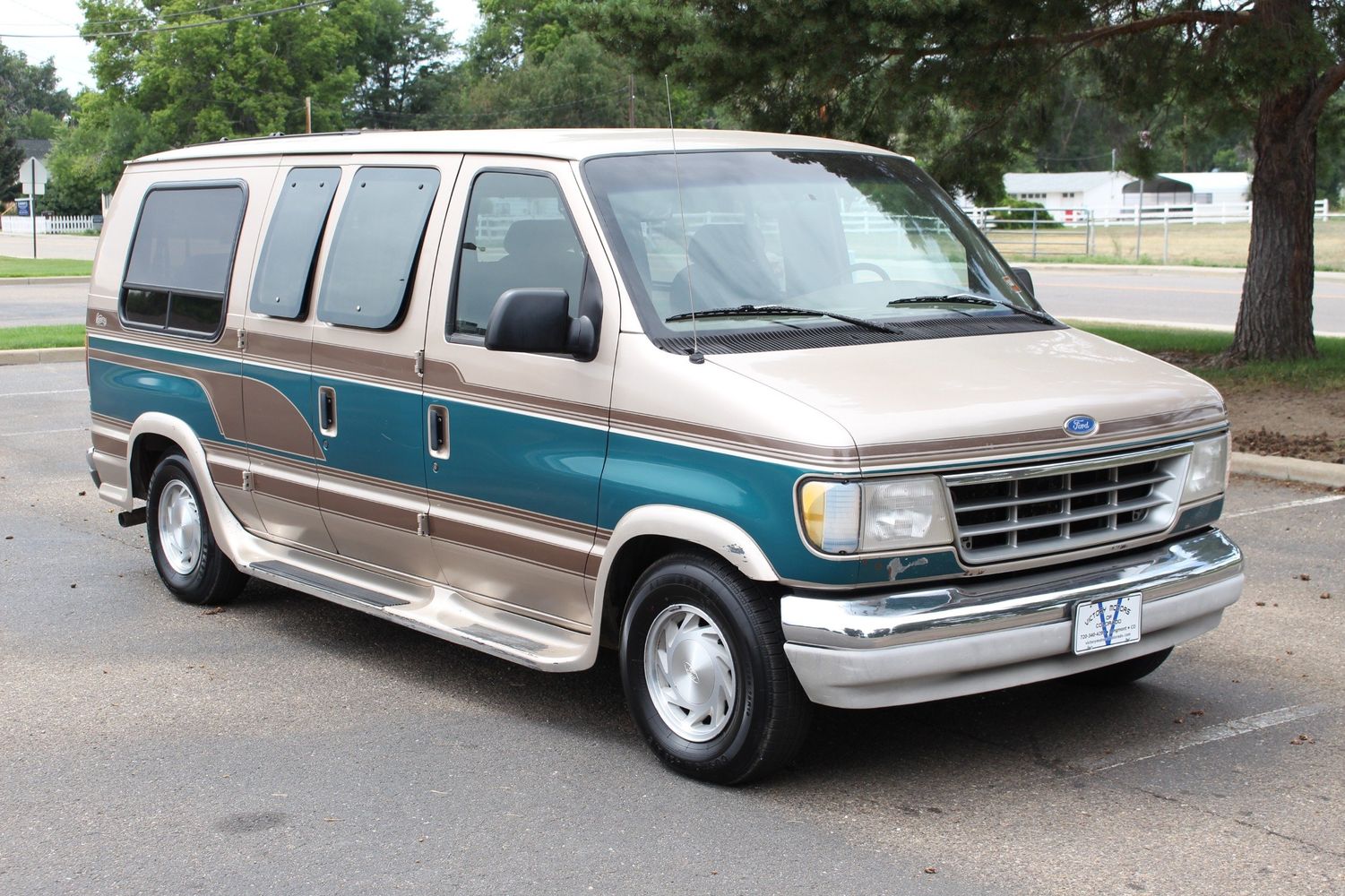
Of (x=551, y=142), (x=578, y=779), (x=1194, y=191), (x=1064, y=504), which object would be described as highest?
(x=1194, y=191)

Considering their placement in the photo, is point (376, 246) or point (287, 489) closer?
point (376, 246)

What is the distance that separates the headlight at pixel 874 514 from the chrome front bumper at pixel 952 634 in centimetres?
18

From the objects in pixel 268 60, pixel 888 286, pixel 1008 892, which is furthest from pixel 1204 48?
pixel 268 60

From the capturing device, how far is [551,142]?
18.7 ft

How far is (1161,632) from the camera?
5.18 m

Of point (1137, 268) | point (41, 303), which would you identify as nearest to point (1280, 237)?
point (41, 303)

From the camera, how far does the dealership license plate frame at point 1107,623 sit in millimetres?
4840

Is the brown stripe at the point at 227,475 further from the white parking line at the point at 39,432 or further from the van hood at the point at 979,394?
the white parking line at the point at 39,432

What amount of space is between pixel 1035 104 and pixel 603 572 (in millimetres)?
11101

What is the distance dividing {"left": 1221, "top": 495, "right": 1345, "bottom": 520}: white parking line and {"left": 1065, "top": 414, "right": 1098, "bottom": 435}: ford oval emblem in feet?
15.0

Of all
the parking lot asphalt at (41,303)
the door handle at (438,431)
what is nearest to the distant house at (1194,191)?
the parking lot asphalt at (41,303)

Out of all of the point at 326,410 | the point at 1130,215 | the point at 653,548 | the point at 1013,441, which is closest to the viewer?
the point at 1013,441

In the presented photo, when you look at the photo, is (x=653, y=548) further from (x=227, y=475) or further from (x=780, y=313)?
(x=227, y=475)

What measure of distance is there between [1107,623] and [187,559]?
15.0ft
